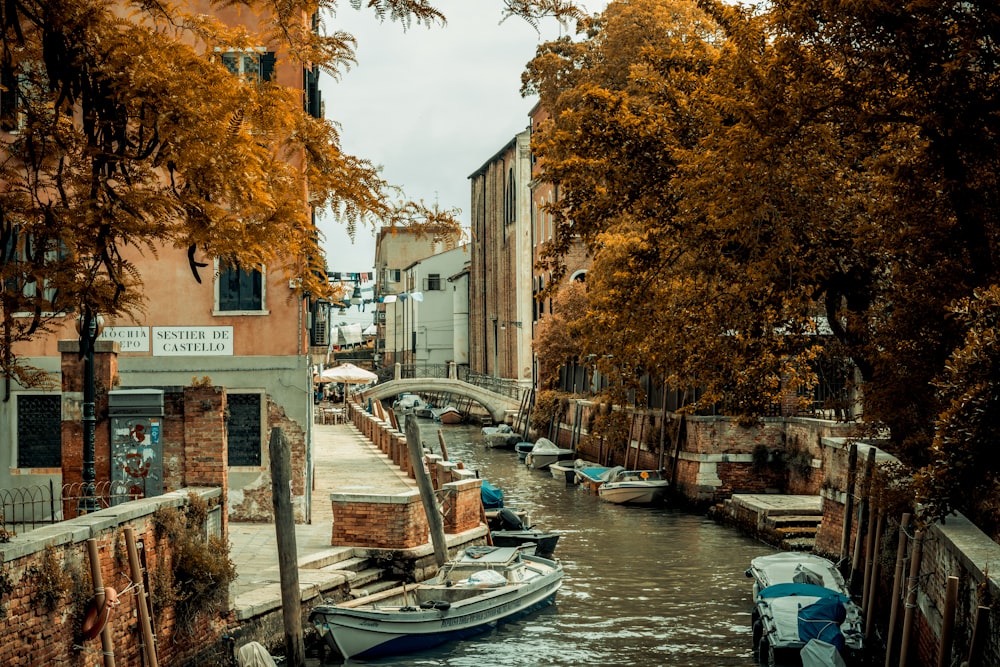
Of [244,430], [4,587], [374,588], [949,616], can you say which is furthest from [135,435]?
[949,616]

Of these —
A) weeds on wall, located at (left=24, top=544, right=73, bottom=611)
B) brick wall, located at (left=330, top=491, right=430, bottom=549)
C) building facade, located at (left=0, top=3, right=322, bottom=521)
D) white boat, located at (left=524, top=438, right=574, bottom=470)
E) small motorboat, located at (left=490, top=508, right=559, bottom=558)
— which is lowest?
white boat, located at (left=524, top=438, right=574, bottom=470)

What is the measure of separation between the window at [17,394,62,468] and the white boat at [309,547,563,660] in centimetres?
603

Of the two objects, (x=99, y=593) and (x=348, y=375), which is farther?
(x=348, y=375)

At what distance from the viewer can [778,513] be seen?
22.5 m

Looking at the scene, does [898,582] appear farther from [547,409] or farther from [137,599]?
[547,409]

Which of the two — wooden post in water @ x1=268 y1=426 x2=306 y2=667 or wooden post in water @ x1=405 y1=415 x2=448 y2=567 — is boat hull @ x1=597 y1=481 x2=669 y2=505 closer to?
wooden post in water @ x1=405 y1=415 x2=448 y2=567

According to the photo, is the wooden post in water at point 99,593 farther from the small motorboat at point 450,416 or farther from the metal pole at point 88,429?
the small motorboat at point 450,416

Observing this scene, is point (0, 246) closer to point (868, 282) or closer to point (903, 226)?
point (903, 226)

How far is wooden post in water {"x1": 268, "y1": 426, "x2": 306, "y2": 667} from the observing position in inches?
463

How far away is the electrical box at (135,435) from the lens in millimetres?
12992

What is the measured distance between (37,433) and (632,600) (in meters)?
9.56

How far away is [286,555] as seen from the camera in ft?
39.2

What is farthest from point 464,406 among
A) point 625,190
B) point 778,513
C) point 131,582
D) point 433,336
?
point 131,582

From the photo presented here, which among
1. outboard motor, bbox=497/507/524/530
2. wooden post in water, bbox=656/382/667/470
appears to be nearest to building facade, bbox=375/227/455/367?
wooden post in water, bbox=656/382/667/470
